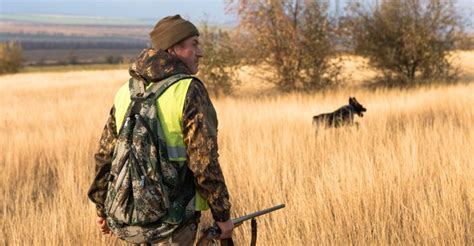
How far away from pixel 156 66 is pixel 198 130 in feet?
1.21

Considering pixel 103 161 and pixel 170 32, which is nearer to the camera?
pixel 170 32

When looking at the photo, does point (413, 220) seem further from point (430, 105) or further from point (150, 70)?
point (430, 105)

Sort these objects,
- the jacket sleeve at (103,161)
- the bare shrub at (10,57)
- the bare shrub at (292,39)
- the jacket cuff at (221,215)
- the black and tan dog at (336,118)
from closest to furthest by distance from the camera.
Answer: the jacket cuff at (221,215)
the jacket sleeve at (103,161)
the black and tan dog at (336,118)
the bare shrub at (292,39)
the bare shrub at (10,57)

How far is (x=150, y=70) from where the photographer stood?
2.56 m

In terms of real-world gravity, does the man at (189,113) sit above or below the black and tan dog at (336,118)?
above

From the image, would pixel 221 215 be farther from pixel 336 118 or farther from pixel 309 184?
pixel 336 118

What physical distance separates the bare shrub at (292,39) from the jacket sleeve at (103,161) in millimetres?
14720

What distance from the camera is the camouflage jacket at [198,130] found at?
2.49 m

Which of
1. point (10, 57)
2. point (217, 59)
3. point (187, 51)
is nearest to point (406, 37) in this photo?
point (217, 59)

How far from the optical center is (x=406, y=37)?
1834cm

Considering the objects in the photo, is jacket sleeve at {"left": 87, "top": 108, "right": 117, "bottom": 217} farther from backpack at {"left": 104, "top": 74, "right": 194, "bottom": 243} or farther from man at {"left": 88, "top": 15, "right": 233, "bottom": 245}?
backpack at {"left": 104, "top": 74, "right": 194, "bottom": 243}

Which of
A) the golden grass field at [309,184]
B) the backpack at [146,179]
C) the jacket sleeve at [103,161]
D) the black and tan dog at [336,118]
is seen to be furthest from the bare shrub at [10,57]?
the backpack at [146,179]

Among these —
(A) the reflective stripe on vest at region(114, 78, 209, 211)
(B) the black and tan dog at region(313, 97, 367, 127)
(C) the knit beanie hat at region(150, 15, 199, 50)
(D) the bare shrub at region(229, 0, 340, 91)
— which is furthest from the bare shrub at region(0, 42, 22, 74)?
(A) the reflective stripe on vest at region(114, 78, 209, 211)

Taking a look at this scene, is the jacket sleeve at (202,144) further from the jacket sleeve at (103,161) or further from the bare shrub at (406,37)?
the bare shrub at (406,37)
